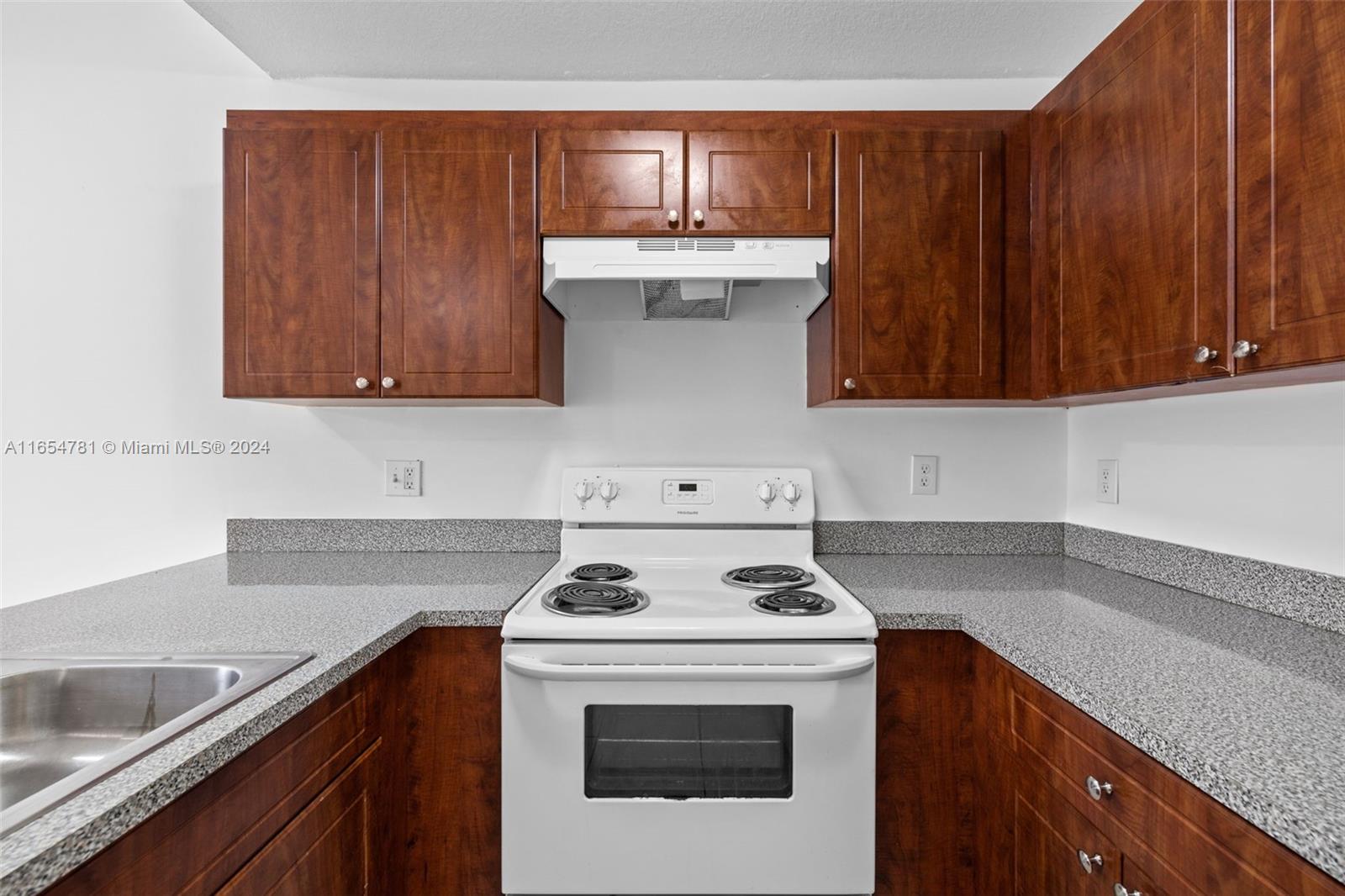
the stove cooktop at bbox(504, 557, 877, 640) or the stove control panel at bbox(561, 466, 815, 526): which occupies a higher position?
the stove control panel at bbox(561, 466, 815, 526)

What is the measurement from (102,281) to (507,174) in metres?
1.37

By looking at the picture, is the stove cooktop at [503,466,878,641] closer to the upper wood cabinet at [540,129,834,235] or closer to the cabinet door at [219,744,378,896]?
the cabinet door at [219,744,378,896]

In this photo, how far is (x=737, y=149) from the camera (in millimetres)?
1631

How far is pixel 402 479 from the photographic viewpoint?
1978mm

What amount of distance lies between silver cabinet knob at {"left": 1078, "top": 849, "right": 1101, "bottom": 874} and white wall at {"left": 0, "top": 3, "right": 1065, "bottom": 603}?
110cm

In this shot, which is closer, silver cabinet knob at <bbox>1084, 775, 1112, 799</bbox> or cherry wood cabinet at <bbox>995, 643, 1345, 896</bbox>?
cherry wood cabinet at <bbox>995, 643, 1345, 896</bbox>

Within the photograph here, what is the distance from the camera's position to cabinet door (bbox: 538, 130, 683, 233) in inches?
64.3

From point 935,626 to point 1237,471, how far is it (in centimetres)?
77

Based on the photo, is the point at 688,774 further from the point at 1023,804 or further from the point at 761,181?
the point at 761,181

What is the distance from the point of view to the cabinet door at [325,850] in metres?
0.90

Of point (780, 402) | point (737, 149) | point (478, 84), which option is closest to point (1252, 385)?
point (780, 402)

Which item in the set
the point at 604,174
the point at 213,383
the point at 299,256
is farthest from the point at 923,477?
the point at 213,383

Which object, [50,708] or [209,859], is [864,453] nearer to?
[209,859]

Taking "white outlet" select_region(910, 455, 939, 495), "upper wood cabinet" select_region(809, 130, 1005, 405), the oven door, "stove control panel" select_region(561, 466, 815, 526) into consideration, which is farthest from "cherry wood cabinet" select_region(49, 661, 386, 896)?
"white outlet" select_region(910, 455, 939, 495)
